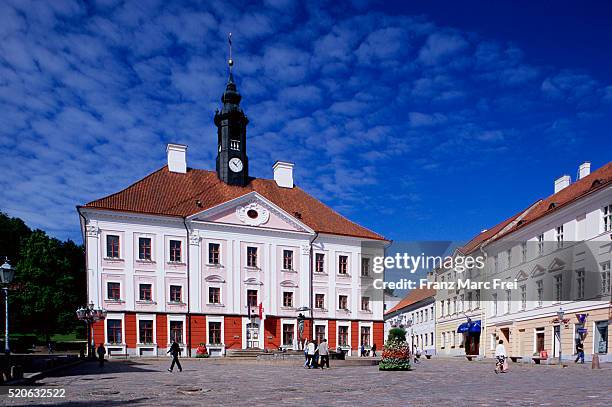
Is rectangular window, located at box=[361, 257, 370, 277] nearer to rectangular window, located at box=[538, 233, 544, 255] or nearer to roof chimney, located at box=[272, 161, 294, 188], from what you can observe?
roof chimney, located at box=[272, 161, 294, 188]

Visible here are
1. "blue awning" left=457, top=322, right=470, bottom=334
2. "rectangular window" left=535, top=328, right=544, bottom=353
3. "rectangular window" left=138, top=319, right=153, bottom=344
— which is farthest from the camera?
"blue awning" left=457, top=322, right=470, bottom=334

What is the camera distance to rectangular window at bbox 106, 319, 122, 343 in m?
38.2

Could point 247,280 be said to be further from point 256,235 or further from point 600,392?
point 600,392

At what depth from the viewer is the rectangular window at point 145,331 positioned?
3916cm

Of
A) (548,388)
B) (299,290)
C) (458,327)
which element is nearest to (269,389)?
(548,388)

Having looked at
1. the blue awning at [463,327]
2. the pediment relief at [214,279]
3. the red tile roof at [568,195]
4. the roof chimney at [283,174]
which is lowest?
the blue awning at [463,327]

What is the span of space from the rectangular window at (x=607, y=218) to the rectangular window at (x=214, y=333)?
26474 mm

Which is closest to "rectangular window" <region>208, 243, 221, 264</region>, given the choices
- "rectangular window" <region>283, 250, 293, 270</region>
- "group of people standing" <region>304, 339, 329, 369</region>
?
"rectangular window" <region>283, 250, 293, 270</region>

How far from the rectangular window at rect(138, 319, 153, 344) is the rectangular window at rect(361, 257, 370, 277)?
17.7m

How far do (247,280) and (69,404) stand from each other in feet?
104

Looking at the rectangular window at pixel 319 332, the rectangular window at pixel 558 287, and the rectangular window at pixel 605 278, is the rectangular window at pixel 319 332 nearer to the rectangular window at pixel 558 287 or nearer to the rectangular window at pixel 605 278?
the rectangular window at pixel 558 287

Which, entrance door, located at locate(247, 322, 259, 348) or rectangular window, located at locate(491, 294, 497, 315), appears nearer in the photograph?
entrance door, located at locate(247, 322, 259, 348)

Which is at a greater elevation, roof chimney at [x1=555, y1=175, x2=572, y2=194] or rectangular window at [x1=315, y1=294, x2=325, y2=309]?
roof chimney at [x1=555, y1=175, x2=572, y2=194]

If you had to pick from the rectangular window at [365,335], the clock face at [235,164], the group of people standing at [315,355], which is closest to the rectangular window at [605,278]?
the group of people standing at [315,355]
